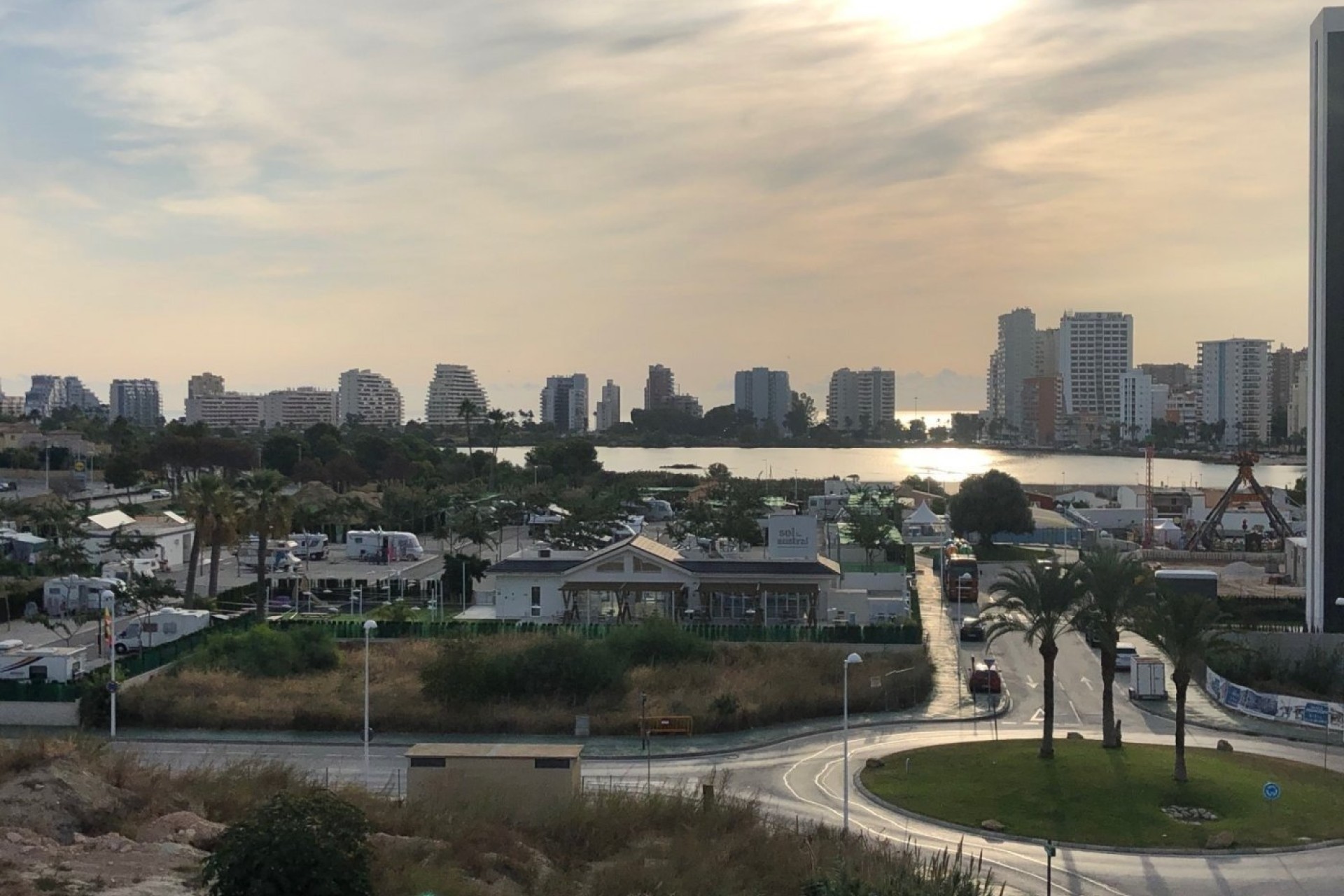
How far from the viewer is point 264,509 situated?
149ft

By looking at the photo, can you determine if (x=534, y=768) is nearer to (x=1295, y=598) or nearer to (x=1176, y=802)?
(x=1176, y=802)

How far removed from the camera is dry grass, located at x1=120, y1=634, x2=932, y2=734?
3266 centimetres

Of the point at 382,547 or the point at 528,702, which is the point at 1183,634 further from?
the point at 382,547

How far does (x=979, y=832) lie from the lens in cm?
2430

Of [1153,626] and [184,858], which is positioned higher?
[1153,626]

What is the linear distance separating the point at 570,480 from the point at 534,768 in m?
92.0

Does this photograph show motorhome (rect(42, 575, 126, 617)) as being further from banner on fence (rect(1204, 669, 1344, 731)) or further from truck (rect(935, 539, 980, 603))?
banner on fence (rect(1204, 669, 1344, 731))

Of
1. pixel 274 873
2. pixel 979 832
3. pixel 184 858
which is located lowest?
pixel 979 832

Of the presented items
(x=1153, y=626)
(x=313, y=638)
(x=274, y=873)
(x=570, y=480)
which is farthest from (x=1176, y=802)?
(x=570, y=480)

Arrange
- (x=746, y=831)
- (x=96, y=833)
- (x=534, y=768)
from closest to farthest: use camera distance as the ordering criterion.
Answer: (x=96, y=833), (x=746, y=831), (x=534, y=768)

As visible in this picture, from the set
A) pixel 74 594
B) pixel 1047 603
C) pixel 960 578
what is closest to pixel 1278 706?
pixel 1047 603

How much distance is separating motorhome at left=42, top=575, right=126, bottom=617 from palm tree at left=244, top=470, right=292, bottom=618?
6086 millimetres

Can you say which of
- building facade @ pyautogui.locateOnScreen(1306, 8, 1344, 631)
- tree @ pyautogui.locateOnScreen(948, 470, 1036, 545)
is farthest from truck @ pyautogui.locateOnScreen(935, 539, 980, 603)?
building facade @ pyautogui.locateOnScreen(1306, 8, 1344, 631)

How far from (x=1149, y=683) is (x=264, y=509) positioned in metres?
31.8
